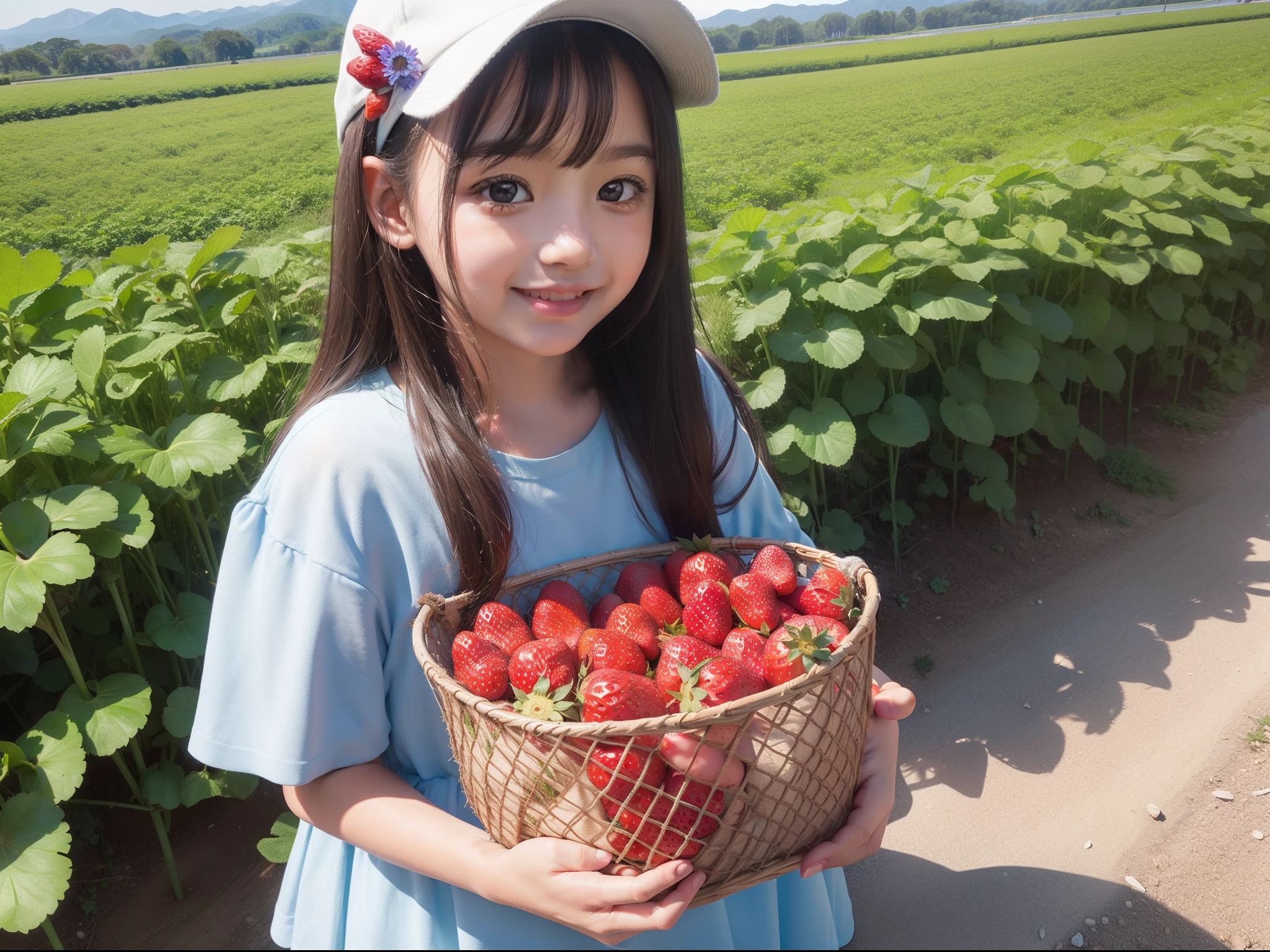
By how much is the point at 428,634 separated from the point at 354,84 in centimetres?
64

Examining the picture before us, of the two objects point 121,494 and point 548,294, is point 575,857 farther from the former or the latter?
point 121,494

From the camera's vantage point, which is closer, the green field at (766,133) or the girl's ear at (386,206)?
A: the girl's ear at (386,206)

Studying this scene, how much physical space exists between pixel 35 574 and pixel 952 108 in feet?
10.9

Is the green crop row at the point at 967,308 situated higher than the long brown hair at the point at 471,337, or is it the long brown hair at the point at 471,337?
the long brown hair at the point at 471,337

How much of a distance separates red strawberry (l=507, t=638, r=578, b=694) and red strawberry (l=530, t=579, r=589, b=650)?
0.17 ft

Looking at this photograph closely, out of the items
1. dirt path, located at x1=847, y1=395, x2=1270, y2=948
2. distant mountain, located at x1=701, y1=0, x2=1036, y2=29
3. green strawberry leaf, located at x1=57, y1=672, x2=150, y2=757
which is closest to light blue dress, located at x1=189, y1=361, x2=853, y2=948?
green strawberry leaf, located at x1=57, y1=672, x2=150, y2=757

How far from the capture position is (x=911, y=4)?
3398 mm

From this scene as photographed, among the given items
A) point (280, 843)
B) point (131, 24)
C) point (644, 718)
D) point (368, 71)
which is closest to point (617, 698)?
point (644, 718)

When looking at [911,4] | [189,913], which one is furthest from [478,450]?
[911,4]

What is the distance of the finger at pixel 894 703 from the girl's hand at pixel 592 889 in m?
0.32

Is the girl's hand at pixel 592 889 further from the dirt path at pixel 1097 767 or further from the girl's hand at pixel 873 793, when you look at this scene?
the dirt path at pixel 1097 767

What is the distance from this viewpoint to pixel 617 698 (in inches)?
33.3

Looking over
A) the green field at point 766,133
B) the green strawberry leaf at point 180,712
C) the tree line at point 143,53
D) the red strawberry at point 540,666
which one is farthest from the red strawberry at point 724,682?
the green field at point 766,133

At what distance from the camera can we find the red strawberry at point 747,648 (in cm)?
96
